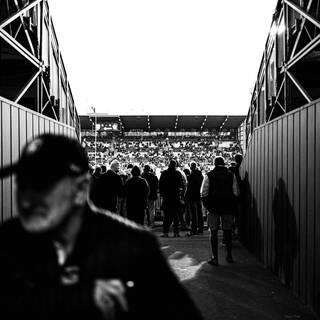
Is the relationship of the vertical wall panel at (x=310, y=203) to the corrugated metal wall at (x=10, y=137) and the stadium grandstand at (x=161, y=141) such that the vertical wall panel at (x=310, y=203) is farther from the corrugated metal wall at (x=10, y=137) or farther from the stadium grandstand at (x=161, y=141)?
the stadium grandstand at (x=161, y=141)

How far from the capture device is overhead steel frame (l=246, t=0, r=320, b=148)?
251 inches

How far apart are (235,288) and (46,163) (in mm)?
5132

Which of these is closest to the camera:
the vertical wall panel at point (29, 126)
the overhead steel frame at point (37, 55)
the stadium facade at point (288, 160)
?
the stadium facade at point (288, 160)

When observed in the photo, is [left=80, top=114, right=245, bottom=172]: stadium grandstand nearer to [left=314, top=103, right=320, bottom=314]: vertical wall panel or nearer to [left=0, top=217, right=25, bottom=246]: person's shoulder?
[left=314, top=103, right=320, bottom=314]: vertical wall panel

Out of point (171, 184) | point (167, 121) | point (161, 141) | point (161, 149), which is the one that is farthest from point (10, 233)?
point (161, 141)

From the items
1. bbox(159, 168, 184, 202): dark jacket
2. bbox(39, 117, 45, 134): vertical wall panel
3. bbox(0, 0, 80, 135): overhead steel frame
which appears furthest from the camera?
bbox(159, 168, 184, 202): dark jacket

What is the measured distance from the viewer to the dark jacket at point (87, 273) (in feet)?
4.06

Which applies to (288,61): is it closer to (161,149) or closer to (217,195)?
(217,195)

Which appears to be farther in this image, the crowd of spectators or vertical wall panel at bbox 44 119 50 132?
the crowd of spectators

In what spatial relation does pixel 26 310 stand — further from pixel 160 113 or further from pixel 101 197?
pixel 160 113

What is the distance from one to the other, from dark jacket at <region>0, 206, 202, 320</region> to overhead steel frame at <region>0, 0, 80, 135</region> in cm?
500

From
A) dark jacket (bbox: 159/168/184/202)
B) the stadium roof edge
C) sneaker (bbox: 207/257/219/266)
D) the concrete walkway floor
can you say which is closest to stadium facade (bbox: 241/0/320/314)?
the concrete walkway floor

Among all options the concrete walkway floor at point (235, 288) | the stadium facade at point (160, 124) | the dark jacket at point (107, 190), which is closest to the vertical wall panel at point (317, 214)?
the concrete walkway floor at point (235, 288)

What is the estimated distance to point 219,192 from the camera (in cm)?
744
